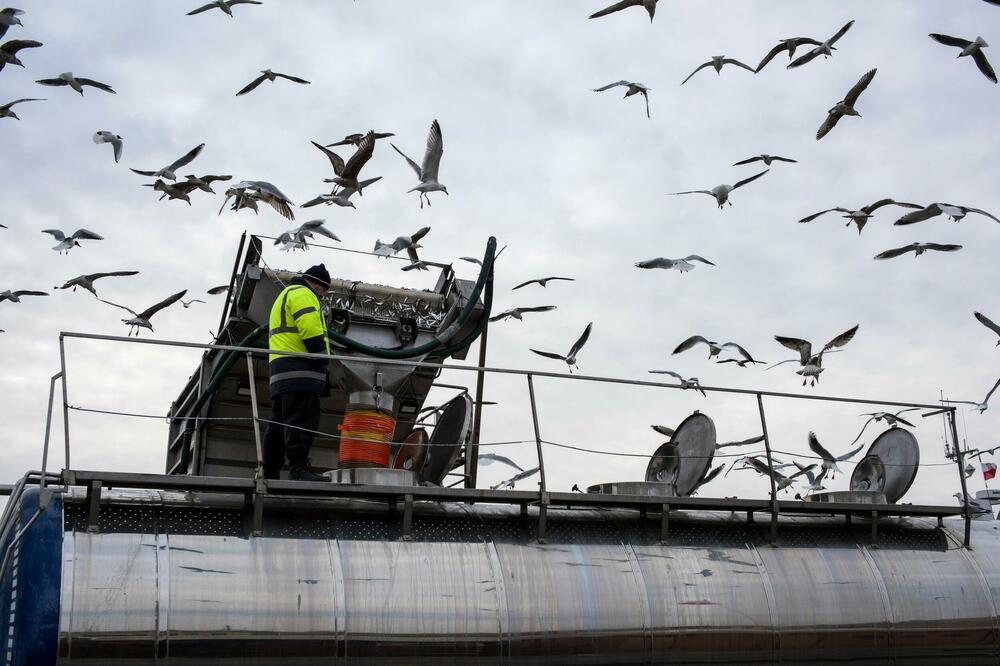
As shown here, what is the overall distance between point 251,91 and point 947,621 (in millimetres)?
12545

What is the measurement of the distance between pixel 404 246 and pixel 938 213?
8.14m

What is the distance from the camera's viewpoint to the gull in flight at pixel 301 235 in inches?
580

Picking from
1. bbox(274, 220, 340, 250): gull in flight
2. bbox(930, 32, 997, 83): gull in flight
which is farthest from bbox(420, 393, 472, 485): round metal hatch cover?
bbox(930, 32, 997, 83): gull in flight

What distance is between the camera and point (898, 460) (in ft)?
46.5

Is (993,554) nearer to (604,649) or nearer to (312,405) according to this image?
(604,649)

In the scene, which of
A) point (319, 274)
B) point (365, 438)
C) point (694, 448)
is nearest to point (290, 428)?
point (365, 438)

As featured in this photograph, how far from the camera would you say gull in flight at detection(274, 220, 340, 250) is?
14.7 metres

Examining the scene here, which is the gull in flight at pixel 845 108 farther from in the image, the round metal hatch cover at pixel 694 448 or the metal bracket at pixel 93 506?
the metal bracket at pixel 93 506

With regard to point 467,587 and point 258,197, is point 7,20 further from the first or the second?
point 467,587

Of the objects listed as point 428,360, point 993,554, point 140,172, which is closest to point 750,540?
point 993,554

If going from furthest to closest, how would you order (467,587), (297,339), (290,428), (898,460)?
1. (898,460)
2. (297,339)
3. (290,428)
4. (467,587)

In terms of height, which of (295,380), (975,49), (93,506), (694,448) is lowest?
(93,506)

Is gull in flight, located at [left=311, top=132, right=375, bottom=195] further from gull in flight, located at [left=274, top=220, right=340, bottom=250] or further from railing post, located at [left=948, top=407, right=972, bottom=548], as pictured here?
railing post, located at [left=948, top=407, right=972, bottom=548]

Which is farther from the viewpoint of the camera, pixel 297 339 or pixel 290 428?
pixel 297 339
